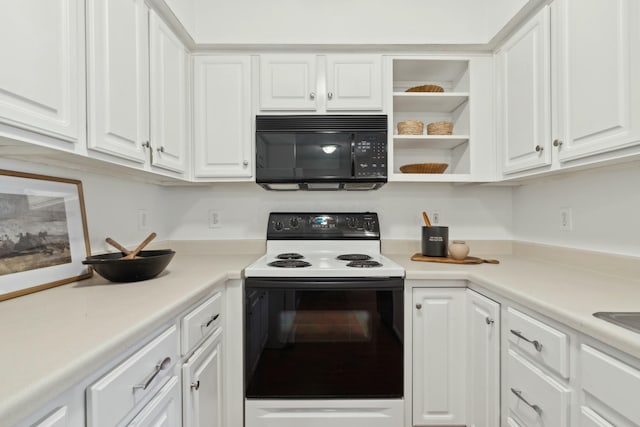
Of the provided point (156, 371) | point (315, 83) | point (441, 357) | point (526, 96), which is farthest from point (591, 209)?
point (156, 371)

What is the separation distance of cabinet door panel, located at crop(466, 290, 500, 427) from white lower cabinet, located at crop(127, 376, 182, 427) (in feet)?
4.17

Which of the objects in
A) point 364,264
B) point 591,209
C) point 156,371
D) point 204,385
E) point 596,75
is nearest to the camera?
point 156,371

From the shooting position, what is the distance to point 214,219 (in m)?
2.22

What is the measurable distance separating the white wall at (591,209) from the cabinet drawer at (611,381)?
0.82 metres

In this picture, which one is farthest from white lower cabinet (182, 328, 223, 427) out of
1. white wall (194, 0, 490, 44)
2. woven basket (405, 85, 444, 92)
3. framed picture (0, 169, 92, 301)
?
woven basket (405, 85, 444, 92)

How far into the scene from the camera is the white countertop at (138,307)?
22.9 inches

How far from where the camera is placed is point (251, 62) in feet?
6.15

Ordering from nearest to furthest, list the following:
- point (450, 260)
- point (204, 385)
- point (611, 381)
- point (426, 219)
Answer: point (611, 381)
point (204, 385)
point (450, 260)
point (426, 219)

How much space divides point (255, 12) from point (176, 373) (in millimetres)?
1927

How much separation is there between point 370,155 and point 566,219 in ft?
3.66

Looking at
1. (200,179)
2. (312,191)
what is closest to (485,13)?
(312,191)

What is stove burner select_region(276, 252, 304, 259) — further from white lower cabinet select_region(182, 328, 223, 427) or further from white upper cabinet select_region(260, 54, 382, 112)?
white upper cabinet select_region(260, 54, 382, 112)

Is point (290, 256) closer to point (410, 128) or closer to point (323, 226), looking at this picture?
point (323, 226)

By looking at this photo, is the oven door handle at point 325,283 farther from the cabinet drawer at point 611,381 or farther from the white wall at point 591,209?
the white wall at point 591,209
